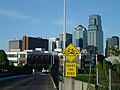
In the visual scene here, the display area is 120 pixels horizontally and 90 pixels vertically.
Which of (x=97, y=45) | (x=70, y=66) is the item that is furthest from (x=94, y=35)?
(x=70, y=66)

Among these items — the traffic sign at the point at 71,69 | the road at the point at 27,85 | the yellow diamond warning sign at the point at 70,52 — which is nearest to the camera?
the traffic sign at the point at 71,69

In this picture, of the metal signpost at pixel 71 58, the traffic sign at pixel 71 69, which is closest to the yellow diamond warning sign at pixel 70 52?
the metal signpost at pixel 71 58

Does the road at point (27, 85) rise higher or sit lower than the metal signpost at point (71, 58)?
lower

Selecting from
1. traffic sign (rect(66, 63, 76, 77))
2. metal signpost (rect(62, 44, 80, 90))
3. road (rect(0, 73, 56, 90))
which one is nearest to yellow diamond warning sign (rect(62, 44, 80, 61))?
metal signpost (rect(62, 44, 80, 90))

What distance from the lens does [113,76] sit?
11.8 meters

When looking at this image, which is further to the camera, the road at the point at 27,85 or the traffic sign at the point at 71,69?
the road at the point at 27,85

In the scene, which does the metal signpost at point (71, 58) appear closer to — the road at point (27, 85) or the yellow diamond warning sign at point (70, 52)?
the yellow diamond warning sign at point (70, 52)

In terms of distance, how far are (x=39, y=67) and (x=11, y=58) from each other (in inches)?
758

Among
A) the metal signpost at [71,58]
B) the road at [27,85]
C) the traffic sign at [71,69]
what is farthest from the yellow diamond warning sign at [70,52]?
the road at [27,85]

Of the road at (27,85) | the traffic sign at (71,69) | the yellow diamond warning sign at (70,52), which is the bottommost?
the road at (27,85)

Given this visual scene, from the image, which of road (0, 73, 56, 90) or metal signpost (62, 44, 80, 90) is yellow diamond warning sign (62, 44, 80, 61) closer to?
metal signpost (62, 44, 80, 90)

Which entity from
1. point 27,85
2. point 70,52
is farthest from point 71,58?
point 27,85

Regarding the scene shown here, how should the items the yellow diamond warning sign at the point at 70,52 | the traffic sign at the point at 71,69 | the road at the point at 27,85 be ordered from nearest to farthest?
the traffic sign at the point at 71,69
the yellow diamond warning sign at the point at 70,52
the road at the point at 27,85

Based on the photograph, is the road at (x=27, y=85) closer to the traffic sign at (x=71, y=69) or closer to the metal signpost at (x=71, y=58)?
the metal signpost at (x=71, y=58)
